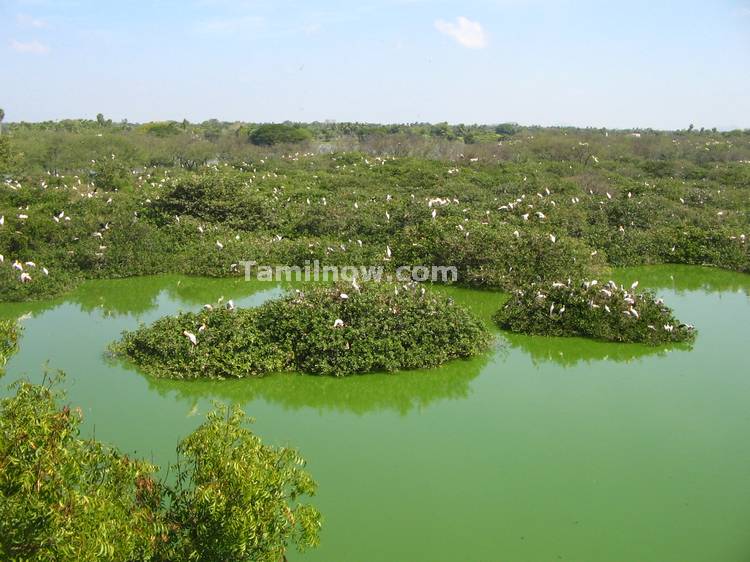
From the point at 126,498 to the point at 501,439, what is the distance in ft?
11.2

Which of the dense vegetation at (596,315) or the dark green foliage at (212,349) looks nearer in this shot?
the dark green foliage at (212,349)

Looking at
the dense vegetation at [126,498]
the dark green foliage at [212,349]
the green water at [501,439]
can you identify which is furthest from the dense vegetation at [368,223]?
the dense vegetation at [126,498]

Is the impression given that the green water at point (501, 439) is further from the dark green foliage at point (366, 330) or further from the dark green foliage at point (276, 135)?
the dark green foliage at point (276, 135)

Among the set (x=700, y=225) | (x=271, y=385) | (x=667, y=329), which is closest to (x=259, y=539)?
(x=271, y=385)

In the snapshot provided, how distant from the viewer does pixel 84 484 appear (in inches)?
111

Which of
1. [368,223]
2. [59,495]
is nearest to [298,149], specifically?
[368,223]

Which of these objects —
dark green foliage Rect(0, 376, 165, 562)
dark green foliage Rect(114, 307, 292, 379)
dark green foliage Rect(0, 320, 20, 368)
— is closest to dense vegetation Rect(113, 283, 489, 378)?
dark green foliage Rect(114, 307, 292, 379)

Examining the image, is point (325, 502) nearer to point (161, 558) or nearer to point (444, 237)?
point (161, 558)

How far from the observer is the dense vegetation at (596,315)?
25.7ft

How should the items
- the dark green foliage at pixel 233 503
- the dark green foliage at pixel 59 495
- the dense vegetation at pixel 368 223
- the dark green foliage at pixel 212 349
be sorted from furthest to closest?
the dense vegetation at pixel 368 223 → the dark green foliage at pixel 212 349 → the dark green foliage at pixel 233 503 → the dark green foliage at pixel 59 495

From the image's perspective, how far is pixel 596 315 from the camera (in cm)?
790

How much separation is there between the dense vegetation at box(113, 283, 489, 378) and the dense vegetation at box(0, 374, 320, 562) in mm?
3227

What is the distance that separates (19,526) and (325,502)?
8.34 ft

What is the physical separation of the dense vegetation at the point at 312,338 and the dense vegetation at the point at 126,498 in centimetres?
323
